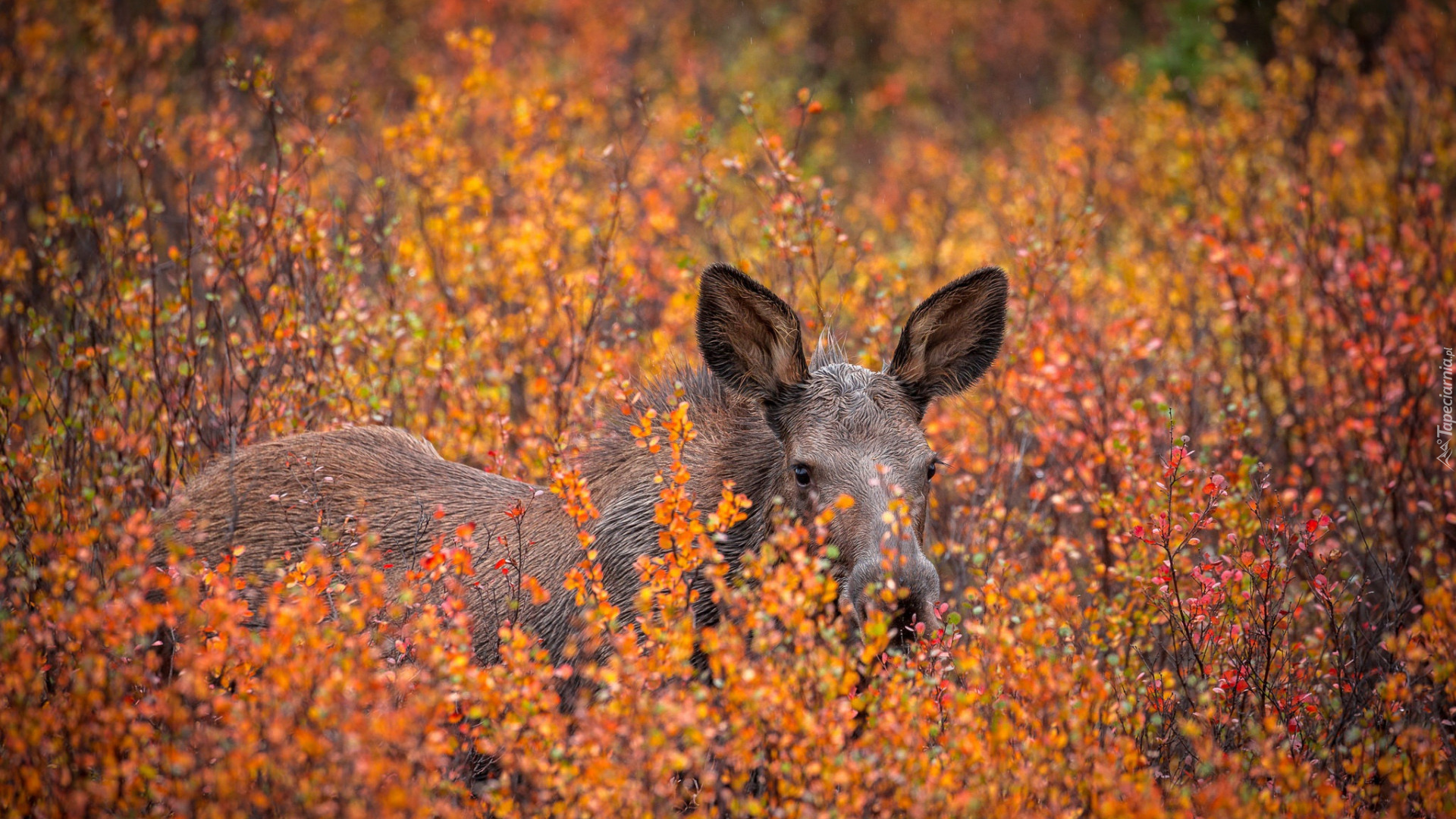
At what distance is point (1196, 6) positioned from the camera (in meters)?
17.5

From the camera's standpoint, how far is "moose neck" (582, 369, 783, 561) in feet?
18.2

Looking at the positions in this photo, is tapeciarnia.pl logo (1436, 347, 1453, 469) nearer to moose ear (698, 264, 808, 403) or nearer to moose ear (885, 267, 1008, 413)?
moose ear (885, 267, 1008, 413)

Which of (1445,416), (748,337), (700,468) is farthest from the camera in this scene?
(1445,416)

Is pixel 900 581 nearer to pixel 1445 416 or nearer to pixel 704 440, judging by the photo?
pixel 704 440

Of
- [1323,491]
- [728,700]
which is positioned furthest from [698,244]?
[728,700]

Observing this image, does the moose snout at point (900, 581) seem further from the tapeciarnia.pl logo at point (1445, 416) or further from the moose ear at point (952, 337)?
the tapeciarnia.pl logo at point (1445, 416)

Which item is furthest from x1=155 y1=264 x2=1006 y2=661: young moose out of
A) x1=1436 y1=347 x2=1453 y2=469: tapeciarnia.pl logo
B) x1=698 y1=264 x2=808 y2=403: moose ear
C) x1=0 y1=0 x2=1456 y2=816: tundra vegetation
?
x1=1436 y1=347 x2=1453 y2=469: tapeciarnia.pl logo

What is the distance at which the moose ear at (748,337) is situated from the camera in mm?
5559

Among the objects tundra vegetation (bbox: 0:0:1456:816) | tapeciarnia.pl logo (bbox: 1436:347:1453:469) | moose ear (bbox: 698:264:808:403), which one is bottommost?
tapeciarnia.pl logo (bbox: 1436:347:1453:469)

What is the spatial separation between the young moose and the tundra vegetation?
126 millimetres

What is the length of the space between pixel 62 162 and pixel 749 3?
14.9m

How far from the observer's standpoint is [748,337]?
5.69m

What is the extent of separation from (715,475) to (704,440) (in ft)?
0.88

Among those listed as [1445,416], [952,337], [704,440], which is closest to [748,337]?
[704,440]
